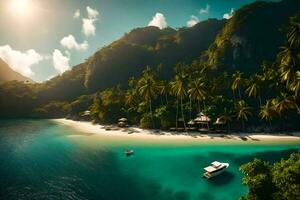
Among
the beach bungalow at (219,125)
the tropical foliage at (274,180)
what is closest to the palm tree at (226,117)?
the beach bungalow at (219,125)

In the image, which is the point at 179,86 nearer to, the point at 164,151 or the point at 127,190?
the point at 164,151

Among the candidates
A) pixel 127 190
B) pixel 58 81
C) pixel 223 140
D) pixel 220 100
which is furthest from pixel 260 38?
pixel 58 81

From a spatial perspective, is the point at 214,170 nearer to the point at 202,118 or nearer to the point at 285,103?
the point at 285,103

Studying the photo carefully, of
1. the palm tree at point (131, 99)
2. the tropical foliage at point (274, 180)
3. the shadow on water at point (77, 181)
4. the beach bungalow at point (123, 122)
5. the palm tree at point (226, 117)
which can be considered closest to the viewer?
the tropical foliage at point (274, 180)

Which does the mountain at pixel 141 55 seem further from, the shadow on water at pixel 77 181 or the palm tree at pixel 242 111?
the shadow on water at pixel 77 181

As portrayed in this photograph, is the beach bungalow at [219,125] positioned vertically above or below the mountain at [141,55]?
below

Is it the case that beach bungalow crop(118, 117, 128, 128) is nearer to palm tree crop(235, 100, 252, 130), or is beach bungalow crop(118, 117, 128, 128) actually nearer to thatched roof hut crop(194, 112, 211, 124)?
thatched roof hut crop(194, 112, 211, 124)
